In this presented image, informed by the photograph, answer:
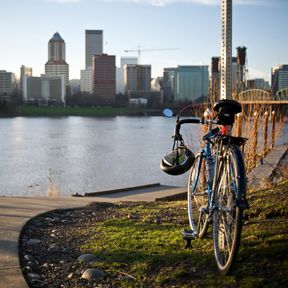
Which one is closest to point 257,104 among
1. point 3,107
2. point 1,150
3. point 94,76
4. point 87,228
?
point 87,228

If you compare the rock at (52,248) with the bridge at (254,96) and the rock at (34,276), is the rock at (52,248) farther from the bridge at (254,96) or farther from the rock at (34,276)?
the bridge at (254,96)

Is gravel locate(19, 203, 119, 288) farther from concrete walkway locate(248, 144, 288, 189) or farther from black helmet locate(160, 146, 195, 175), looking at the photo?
concrete walkway locate(248, 144, 288, 189)

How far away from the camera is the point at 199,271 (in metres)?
3.80

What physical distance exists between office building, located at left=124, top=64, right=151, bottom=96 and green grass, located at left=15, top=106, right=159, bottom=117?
104ft

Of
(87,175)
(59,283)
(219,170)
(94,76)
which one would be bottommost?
(87,175)

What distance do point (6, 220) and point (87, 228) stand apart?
3.39 ft

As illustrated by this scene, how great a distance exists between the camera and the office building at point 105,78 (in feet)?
499

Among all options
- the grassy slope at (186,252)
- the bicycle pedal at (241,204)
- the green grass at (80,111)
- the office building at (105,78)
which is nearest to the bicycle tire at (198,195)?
the grassy slope at (186,252)

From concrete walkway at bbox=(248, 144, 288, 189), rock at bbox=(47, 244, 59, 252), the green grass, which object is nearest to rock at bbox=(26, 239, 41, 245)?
rock at bbox=(47, 244, 59, 252)

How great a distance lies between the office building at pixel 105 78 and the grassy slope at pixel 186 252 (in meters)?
136

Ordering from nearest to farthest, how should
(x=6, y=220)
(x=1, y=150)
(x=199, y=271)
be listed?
(x=199, y=271)
(x=6, y=220)
(x=1, y=150)

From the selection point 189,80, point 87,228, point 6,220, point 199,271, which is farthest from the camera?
point 189,80

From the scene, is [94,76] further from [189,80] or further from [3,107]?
[189,80]

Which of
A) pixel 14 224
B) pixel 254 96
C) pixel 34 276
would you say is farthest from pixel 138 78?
pixel 34 276
